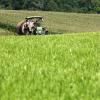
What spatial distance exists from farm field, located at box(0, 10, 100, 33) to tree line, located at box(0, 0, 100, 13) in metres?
31.4

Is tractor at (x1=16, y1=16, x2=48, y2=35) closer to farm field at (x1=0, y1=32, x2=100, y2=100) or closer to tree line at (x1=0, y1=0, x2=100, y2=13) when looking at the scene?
farm field at (x1=0, y1=32, x2=100, y2=100)

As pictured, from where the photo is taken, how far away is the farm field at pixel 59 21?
5316 centimetres

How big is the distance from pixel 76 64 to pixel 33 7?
316 ft

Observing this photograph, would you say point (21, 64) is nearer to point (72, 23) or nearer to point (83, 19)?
point (72, 23)

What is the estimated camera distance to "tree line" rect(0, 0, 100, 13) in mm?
100375

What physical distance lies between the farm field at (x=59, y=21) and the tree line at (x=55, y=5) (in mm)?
31379

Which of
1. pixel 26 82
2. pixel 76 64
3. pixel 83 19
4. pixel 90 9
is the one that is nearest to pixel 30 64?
pixel 76 64

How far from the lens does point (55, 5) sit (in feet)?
359

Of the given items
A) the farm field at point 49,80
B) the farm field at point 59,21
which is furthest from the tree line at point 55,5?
the farm field at point 49,80

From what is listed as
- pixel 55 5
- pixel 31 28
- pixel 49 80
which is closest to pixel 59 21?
pixel 31 28

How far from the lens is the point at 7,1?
10150cm

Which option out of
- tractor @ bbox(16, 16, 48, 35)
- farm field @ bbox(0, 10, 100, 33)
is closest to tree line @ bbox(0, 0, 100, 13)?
farm field @ bbox(0, 10, 100, 33)

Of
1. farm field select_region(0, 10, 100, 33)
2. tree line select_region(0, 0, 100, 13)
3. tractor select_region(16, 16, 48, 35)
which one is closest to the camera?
tractor select_region(16, 16, 48, 35)

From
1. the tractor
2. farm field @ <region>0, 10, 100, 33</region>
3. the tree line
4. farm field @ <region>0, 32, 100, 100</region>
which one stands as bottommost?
the tree line
